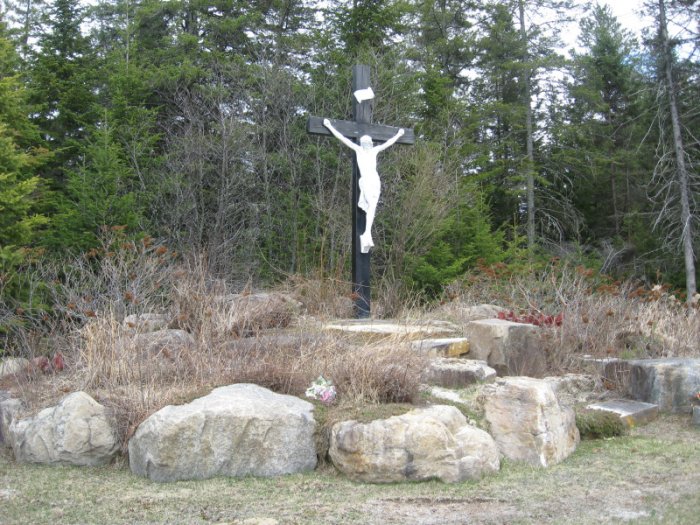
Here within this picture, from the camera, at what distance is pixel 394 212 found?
15328 millimetres

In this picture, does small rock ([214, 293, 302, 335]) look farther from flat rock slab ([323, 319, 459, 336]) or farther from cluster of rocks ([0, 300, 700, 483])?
cluster of rocks ([0, 300, 700, 483])

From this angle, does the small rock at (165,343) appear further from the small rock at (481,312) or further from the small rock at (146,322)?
the small rock at (481,312)

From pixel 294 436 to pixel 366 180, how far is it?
4.92m

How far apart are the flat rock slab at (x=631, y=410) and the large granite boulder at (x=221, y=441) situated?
8.72ft

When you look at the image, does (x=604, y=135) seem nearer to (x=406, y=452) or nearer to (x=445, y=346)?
(x=445, y=346)

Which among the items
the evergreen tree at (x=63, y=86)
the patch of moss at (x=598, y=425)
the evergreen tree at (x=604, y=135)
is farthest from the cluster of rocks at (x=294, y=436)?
the evergreen tree at (x=604, y=135)

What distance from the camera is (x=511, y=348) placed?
655 centimetres

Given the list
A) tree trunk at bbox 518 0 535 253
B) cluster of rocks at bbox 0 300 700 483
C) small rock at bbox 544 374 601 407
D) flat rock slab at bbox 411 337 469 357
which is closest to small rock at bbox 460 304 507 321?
flat rock slab at bbox 411 337 469 357

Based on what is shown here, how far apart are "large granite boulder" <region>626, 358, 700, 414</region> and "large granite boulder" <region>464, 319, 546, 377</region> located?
3.00 feet

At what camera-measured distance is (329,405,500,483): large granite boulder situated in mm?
4258

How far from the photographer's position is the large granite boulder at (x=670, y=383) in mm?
6109

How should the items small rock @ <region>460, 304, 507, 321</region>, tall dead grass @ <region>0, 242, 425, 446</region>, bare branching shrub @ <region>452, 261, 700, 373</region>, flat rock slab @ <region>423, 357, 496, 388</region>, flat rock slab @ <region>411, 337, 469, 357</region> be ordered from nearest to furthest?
tall dead grass @ <region>0, 242, 425, 446</region> → flat rock slab @ <region>423, 357, 496, 388</region> → flat rock slab @ <region>411, 337, 469, 357</region> → bare branching shrub @ <region>452, 261, 700, 373</region> → small rock @ <region>460, 304, 507, 321</region>

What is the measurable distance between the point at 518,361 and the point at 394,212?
355 inches

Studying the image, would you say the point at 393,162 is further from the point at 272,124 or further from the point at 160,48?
the point at 160,48
